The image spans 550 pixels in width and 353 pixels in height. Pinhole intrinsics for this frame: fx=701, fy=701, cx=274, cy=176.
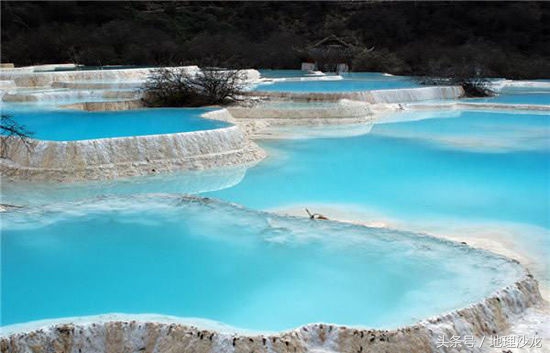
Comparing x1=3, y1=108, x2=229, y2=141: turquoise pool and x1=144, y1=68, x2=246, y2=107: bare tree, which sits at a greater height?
x1=144, y1=68, x2=246, y2=107: bare tree

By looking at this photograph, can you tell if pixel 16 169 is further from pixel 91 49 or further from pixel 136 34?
pixel 136 34

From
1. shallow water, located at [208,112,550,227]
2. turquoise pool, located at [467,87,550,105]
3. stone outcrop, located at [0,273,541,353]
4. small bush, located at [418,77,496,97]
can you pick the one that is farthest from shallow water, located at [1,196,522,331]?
small bush, located at [418,77,496,97]

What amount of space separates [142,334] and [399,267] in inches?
63.8

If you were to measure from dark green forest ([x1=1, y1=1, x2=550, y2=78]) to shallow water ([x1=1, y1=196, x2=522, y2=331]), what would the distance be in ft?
43.4

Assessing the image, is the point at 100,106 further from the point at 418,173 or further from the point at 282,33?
the point at 282,33

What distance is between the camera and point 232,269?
4.12 metres

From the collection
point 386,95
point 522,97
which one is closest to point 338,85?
point 386,95

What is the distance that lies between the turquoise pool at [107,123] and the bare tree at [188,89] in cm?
80

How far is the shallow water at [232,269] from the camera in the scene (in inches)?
141

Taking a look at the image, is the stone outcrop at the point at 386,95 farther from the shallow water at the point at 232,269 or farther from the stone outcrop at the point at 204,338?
the stone outcrop at the point at 204,338

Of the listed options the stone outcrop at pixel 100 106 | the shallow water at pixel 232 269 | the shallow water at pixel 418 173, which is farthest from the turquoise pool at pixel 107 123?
the shallow water at pixel 232 269

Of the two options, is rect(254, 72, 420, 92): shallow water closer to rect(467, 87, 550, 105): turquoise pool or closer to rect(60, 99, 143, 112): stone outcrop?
rect(467, 87, 550, 105): turquoise pool

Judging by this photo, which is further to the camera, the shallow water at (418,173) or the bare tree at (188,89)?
the bare tree at (188,89)

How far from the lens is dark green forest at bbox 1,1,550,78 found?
22.0m
